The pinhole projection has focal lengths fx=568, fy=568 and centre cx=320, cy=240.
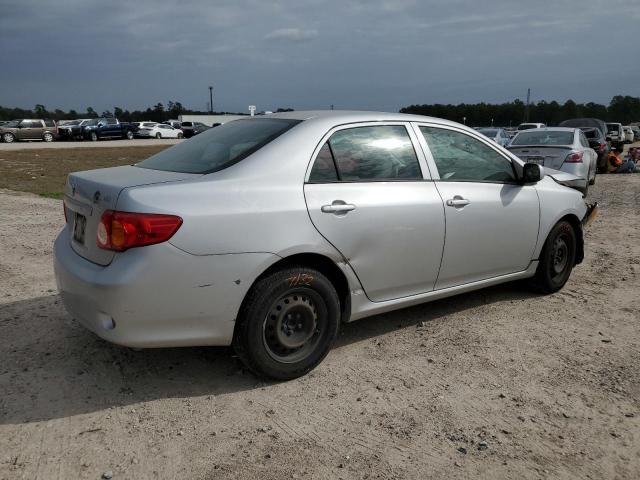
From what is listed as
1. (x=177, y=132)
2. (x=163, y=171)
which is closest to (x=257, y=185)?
(x=163, y=171)

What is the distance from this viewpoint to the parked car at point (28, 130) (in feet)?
120

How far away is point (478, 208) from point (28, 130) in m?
40.0

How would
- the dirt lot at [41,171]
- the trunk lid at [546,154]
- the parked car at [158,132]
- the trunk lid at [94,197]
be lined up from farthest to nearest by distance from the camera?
the parked car at [158,132] → the dirt lot at [41,171] → the trunk lid at [546,154] → the trunk lid at [94,197]

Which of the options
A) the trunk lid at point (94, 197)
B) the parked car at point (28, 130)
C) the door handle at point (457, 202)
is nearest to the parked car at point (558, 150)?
the door handle at point (457, 202)

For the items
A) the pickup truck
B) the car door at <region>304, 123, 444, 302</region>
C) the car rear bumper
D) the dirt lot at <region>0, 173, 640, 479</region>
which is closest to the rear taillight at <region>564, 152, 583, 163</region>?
the dirt lot at <region>0, 173, 640, 479</region>

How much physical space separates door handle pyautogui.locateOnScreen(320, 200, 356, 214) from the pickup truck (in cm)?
4158

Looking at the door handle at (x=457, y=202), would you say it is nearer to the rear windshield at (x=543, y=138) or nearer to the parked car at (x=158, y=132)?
the rear windshield at (x=543, y=138)

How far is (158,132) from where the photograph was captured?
157 ft

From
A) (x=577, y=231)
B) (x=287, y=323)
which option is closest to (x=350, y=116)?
(x=287, y=323)

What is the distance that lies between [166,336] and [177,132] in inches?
1950

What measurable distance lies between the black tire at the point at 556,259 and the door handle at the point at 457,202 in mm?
1271

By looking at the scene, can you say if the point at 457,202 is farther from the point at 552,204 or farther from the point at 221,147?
the point at 221,147

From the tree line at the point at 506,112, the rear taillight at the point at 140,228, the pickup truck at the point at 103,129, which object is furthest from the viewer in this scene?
the tree line at the point at 506,112

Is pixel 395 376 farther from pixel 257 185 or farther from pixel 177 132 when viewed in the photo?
pixel 177 132
